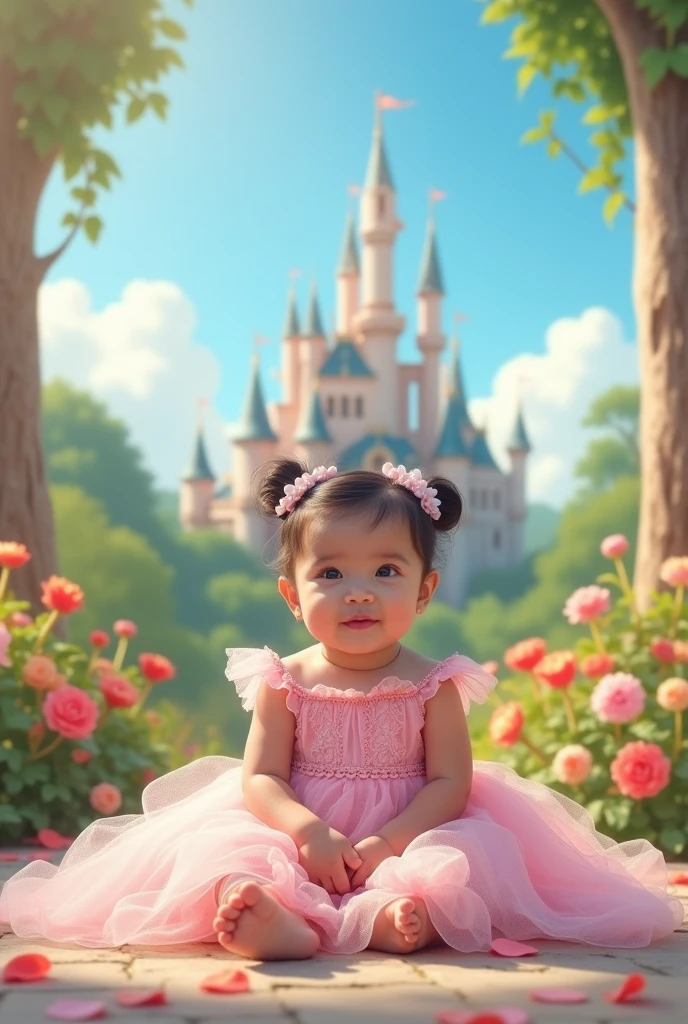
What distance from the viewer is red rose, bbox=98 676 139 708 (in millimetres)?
4453

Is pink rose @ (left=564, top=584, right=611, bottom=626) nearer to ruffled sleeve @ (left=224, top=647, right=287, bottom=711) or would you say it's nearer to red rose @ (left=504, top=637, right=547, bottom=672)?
red rose @ (left=504, top=637, right=547, bottom=672)

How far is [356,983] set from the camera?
191 cm

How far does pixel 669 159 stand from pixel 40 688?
126 inches

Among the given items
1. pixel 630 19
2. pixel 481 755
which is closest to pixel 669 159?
pixel 630 19

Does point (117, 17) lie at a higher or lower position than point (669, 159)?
higher

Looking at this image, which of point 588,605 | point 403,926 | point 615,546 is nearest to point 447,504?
point 403,926

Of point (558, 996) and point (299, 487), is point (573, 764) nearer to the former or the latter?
point (299, 487)

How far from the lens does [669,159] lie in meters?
4.84

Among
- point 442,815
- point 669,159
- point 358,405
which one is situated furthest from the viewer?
point 358,405

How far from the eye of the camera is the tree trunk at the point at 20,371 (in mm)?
4980

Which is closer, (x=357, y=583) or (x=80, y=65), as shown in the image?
(x=357, y=583)

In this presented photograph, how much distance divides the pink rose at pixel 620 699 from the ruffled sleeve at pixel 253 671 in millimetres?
1587

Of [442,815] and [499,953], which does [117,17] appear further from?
[499,953]

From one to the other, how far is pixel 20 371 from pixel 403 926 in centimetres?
355
